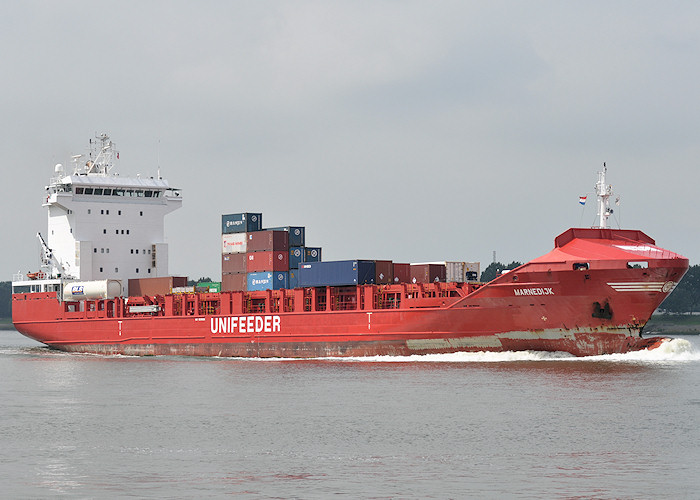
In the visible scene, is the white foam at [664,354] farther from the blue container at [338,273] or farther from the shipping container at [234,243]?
the shipping container at [234,243]

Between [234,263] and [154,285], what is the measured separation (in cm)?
599

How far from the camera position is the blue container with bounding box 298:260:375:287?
44531mm

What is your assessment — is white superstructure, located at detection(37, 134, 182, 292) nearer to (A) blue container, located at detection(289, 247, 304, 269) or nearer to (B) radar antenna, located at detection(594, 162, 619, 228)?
(A) blue container, located at detection(289, 247, 304, 269)

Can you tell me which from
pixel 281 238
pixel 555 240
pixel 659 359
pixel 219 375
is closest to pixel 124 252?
pixel 281 238

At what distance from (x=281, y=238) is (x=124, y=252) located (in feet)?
44.5

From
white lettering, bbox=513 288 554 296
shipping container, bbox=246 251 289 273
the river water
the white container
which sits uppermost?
shipping container, bbox=246 251 289 273

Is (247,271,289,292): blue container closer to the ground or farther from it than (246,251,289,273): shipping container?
closer to the ground

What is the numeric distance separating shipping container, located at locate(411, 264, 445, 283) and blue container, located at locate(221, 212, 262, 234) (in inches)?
385

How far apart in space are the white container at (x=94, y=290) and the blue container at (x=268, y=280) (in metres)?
9.95

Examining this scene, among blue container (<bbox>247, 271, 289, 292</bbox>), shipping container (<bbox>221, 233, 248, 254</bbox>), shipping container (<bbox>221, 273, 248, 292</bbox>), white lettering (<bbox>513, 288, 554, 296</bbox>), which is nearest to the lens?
white lettering (<bbox>513, 288, 554, 296</bbox>)

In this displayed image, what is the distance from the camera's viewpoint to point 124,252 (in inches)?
2296

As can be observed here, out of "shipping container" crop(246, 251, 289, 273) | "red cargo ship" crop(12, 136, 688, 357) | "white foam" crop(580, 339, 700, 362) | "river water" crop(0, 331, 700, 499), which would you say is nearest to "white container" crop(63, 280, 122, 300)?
"red cargo ship" crop(12, 136, 688, 357)

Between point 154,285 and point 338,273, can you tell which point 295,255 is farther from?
point 154,285

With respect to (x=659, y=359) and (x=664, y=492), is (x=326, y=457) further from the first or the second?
(x=659, y=359)
